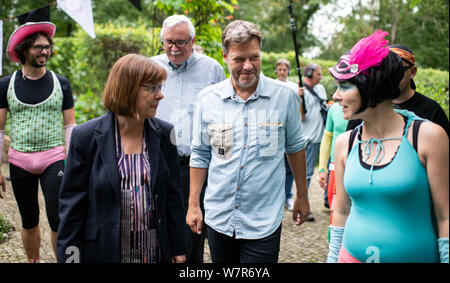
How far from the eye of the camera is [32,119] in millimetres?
3850

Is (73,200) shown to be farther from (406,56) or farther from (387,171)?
(406,56)

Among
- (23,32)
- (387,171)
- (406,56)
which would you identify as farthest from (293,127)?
(23,32)

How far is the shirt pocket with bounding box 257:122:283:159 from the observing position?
2.71 meters

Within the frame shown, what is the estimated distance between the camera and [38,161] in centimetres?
384

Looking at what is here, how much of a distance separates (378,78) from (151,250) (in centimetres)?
158

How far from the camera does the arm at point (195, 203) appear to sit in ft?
9.49

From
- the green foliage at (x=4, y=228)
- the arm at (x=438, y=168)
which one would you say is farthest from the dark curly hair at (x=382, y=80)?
the green foliage at (x=4, y=228)

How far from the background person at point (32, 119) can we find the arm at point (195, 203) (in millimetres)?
1596

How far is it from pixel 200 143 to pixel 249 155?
0.40 m

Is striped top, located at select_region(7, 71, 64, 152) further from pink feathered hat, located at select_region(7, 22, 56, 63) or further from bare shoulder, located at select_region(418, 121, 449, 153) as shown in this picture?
bare shoulder, located at select_region(418, 121, 449, 153)

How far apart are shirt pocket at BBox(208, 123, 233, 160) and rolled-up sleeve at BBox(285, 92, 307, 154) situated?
0.41 m

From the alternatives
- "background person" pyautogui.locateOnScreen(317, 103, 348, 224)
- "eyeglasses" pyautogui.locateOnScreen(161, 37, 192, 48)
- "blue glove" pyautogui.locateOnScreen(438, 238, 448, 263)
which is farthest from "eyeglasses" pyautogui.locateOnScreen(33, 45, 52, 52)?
→ "blue glove" pyautogui.locateOnScreen(438, 238, 448, 263)
